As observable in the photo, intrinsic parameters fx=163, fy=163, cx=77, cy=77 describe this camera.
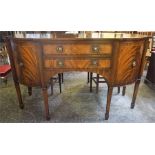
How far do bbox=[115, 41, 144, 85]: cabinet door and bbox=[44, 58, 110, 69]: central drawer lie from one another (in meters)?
0.14

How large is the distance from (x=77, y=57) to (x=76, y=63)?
0.06 meters

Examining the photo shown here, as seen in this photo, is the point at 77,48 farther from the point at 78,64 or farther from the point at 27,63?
the point at 27,63

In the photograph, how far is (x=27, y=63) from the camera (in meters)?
1.62

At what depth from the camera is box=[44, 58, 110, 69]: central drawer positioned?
1552 millimetres

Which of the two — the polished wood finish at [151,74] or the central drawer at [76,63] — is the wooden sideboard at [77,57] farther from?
the polished wood finish at [151,74]

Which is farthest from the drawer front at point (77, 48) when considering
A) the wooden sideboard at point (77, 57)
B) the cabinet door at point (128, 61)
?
the cabinet door at point (128, 61)

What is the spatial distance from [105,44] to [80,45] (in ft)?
0.74

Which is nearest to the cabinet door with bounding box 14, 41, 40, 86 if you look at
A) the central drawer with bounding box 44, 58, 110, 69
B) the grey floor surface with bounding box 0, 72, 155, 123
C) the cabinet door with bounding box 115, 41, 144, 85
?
the central drawer with bounding box 44, 58, 110, 69

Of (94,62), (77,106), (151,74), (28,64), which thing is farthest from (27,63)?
(151,74)

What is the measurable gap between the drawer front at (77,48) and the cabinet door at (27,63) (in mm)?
144

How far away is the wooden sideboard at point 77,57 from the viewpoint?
1.47 meters

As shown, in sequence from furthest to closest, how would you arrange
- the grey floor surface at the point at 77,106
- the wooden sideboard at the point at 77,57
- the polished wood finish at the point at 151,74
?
the polished wood finish at the point at 151,74, the grey floor surface at the point at 77,106, the wooden sideboard at the point at 77,57
